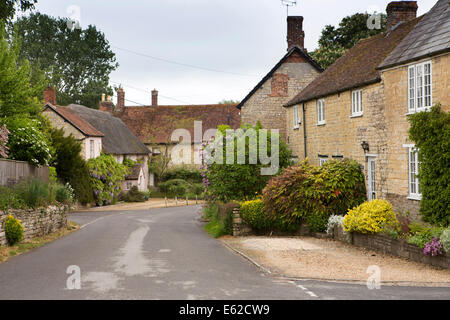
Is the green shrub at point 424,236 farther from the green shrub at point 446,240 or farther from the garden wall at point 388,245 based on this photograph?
the green shrub at point 446,240

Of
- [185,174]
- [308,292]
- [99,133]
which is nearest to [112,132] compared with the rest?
[99,133]

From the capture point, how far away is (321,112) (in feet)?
82.7

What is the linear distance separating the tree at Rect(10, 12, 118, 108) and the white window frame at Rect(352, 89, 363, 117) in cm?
5074

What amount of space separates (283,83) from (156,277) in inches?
973

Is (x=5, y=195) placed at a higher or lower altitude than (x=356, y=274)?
higher

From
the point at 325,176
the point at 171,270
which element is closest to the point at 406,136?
the point at 325,176

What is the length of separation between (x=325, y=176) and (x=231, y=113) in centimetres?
3842

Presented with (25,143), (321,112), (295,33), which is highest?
(295,33)

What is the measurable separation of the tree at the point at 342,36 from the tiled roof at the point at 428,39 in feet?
75.2

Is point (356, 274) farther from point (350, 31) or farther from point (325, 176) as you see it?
point (350, 31)

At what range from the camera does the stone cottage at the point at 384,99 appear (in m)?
16.5

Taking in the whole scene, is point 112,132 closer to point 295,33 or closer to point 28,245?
point 295,33

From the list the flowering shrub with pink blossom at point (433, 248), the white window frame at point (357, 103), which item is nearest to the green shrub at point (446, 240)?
the flowering shrub with pink blossom at point (433, 248)

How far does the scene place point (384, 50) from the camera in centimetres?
2212
